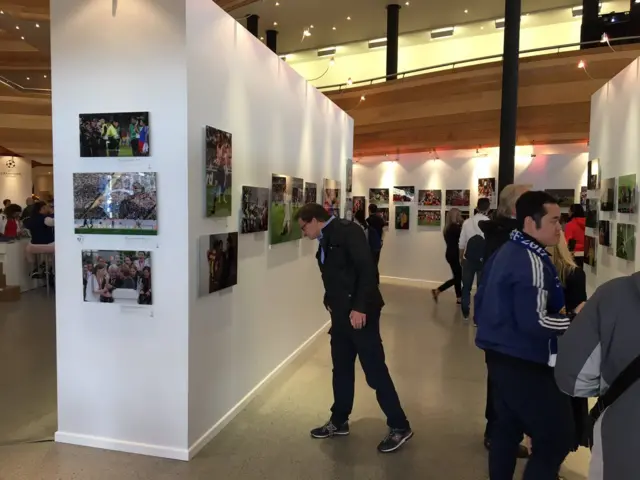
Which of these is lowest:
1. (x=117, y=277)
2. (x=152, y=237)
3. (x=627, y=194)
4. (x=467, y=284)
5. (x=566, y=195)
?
(x=467, y=284)

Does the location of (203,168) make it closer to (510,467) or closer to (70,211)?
(70,211)

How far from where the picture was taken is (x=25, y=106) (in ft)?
46.7

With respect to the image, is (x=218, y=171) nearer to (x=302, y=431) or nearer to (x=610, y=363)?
(x=302, y=431)

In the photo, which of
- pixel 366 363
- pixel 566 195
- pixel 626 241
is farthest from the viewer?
pixel 566 195

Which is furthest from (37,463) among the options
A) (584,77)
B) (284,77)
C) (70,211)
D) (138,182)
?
(584,77)

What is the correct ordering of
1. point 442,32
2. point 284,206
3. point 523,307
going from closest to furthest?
point 523,307, point 284,206, point 442,32

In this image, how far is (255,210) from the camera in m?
4.64

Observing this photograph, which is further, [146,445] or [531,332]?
[146,445]

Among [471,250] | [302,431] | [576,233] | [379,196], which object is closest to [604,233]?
[576,233]

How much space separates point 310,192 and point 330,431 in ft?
10.6

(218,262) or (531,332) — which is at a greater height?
(218,262)

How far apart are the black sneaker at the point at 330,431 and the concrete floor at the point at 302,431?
0.06 meters

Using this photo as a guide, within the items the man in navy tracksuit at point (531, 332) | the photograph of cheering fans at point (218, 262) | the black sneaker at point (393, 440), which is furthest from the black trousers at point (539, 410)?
the photograph of cheering fans at point (218, 262)

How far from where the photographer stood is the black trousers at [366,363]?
12.1 feet
